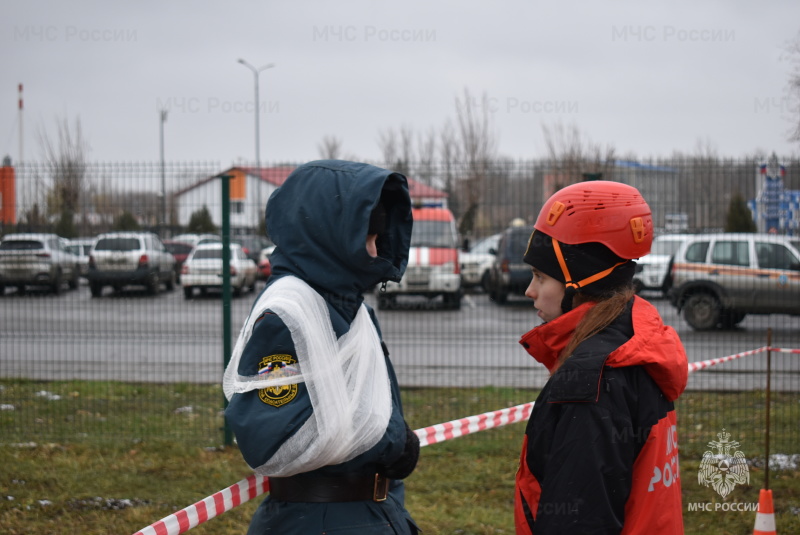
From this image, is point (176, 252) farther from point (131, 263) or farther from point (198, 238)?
point (131, 263)

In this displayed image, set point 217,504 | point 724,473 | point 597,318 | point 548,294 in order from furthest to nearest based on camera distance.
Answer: point 724,473
point 217,504
point 548,294
point 597,318

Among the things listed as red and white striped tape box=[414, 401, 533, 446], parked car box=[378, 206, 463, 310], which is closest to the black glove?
red and white striped tape box=[414, 401, 533, 446]

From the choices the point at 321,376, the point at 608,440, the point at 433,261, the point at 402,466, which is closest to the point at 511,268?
the point at 433,261

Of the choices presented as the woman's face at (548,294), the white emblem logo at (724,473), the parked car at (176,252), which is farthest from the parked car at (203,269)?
the woman's face at (548,294)

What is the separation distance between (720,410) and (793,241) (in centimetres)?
372

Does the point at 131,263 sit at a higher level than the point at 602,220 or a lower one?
lower

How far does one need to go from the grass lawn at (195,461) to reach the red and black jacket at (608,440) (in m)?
2.99

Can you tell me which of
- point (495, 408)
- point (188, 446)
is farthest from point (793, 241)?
point (188, 446)

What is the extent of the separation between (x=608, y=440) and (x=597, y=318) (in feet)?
1.18

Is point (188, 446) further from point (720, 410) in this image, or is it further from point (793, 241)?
point (793, 241)

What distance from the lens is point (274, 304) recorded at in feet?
7.67

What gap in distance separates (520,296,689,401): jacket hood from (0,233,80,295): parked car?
6.45 meters

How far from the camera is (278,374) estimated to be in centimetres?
228

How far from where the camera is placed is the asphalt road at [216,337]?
8023mm
